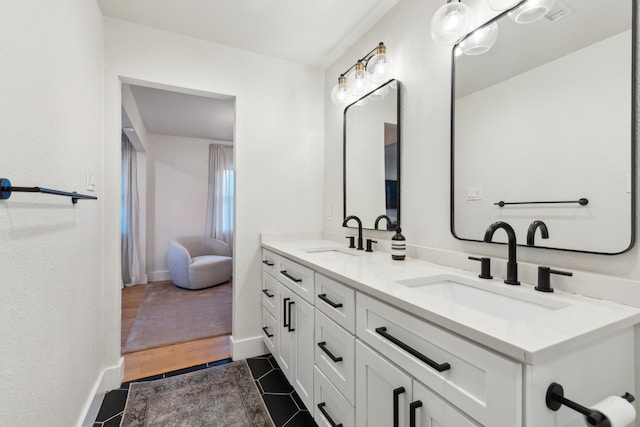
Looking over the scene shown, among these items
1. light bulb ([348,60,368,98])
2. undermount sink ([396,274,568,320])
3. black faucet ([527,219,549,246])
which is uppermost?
light bulb ([348,60,368,98])

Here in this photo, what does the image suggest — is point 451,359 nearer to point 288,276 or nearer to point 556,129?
point 556,129

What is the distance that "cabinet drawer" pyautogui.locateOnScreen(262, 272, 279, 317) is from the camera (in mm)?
1965

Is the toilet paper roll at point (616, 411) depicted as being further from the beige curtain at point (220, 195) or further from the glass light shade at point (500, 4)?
the beige curtain at point (220, 195)

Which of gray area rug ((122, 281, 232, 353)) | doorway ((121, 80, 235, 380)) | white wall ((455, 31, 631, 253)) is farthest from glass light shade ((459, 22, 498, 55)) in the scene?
gray area rug ((122, 281, 232, 353))

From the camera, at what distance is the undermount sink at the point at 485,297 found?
0.94 metres

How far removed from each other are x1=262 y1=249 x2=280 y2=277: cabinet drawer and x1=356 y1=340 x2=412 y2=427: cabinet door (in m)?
1.00

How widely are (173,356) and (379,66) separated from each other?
8.23ft

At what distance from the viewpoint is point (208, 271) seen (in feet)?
13.4

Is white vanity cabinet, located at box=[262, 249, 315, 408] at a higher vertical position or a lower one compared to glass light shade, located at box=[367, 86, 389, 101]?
lower

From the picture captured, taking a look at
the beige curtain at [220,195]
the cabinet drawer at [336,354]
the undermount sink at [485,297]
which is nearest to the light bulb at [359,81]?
the undermount sink at [485,297]

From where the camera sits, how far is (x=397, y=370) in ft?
2.93

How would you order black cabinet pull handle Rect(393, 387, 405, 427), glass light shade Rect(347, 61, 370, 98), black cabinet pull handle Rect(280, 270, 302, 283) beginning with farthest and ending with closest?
glass light shade Rect(347, 61, 370, 98) → black cabinet pull handle Rect(280, 270, 302, 283) → black cabinet pull handle Rect(393, 387, 405, 427)

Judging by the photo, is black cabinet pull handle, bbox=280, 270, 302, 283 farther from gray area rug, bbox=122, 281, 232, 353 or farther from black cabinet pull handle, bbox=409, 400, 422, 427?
gray area rug, bbox=122, 281, 232, 353

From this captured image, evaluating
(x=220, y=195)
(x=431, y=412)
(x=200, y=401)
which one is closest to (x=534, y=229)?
(x=431, y=412)
